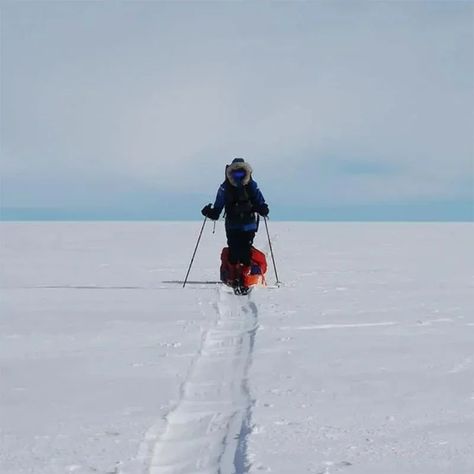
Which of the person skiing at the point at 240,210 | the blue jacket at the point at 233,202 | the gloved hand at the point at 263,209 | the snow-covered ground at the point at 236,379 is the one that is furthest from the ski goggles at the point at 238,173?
the snow-covered ground at the point at 236,379

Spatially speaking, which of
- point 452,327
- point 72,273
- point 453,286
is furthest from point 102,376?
point 72,273

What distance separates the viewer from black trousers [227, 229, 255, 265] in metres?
9.73

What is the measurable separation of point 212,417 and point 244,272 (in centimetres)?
564

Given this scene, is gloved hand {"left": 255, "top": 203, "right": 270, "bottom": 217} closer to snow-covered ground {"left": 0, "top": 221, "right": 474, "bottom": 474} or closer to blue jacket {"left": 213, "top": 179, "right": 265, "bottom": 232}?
blue jacket {"left": 213, "top": 179, "right": 265, "bottom": 232}

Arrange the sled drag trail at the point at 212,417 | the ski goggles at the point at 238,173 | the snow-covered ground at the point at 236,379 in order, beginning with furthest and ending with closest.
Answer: the ski goggles at the point at 238,173 → the snow-covered ground at the point at 236,379 → the sled drag trail at the point at 212,417

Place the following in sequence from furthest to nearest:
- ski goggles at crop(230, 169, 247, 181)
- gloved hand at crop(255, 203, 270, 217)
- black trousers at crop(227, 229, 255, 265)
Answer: black trousers at crop(227, 229, 255, 265) < gloved hand at crop(255, 203, 270, 217) < ski goggles at crop(230, 169, 247, 181)

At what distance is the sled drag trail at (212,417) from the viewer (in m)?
3.31

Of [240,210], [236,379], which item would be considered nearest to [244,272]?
[240,210]

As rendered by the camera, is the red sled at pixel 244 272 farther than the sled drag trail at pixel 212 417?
Yes

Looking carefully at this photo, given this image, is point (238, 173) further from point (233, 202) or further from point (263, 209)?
point (263, 209)

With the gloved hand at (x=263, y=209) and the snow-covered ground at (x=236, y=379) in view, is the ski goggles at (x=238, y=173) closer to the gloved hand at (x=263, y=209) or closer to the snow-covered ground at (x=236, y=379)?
the gloved hand at (x=263, y=209)

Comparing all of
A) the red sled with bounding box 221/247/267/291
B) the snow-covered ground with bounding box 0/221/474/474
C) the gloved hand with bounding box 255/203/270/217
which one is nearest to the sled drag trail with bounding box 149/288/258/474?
the snow-covered ground with bounding box 0/221/474/474

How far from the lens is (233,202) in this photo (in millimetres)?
9625

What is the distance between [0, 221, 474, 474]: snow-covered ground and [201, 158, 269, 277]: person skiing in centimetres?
58
